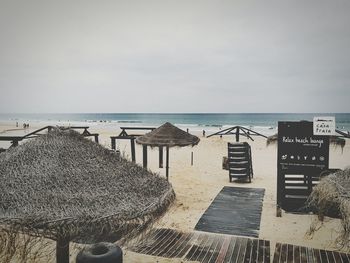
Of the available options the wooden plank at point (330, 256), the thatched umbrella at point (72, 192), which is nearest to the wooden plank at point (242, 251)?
the wooden plank at point (330, 256)

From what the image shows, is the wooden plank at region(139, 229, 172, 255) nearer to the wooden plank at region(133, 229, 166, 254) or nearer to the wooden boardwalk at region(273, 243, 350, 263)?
the wooden plank at region(133, 229, 166, 254)

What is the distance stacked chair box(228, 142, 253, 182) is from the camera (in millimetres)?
13781

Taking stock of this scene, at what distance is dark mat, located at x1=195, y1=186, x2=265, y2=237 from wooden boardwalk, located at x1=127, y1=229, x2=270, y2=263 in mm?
501

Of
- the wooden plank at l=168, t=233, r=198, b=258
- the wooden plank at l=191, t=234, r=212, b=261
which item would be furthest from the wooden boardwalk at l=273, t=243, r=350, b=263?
the wooden plank at l=168, t=233, r=198, b=258

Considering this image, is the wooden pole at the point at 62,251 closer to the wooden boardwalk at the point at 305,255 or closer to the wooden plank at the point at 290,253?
the wooden boardwalk at the point at 305,255

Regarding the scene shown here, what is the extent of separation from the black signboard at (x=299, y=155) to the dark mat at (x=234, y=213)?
1098 mm

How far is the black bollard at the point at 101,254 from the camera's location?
4.54m

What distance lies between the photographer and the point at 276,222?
28.0ft

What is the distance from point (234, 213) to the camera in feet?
30.2

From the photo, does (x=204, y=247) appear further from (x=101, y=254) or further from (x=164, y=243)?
(x=101, y=254)

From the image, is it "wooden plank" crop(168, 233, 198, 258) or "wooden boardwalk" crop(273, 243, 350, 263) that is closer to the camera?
"wooden boardwalk" crop(273, 243, 350, 263)

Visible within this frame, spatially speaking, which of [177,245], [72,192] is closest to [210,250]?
[177,245]

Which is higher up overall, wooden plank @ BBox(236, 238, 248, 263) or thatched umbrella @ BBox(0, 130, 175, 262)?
A: thatched umbrella @ BBox(0, 130, 175, 262)

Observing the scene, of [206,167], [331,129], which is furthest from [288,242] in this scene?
[206,167]
